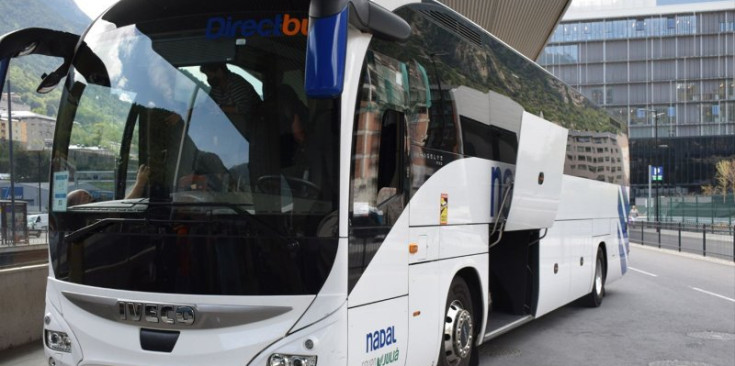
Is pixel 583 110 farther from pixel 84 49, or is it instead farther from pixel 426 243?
pixel 84 49

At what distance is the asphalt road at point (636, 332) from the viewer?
7949 mm

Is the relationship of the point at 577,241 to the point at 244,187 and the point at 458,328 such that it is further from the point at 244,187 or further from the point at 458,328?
the point at 244,187

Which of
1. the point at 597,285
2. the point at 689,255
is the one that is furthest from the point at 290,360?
the point at 689,255

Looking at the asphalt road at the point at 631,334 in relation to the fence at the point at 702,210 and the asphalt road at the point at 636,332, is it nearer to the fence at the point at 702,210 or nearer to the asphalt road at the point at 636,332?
the asphalt road at the point at 636,332

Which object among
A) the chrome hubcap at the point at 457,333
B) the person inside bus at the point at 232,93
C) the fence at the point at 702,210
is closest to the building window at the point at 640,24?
the fence at the point at 702,210

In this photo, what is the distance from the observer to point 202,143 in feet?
14.7

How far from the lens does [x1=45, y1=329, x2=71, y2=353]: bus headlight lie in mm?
4809

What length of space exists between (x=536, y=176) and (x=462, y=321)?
7.12 ft

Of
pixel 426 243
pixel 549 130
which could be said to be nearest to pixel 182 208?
pixel 426 243

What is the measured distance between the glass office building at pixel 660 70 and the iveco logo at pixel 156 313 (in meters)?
101

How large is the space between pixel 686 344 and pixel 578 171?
3.12m

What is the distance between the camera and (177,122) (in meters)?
4.57

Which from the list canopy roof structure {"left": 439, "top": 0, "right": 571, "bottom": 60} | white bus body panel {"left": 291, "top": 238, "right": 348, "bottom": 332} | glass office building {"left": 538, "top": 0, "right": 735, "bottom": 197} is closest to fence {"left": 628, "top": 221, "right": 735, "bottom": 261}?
canopy roof structure {"left": 439, "top": 0, "right": 571, "bottom": 60}

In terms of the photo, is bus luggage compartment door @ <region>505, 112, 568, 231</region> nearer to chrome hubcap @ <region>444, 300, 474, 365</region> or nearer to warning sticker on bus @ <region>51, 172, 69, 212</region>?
chrome hubcap @ <region>444, 300, 474, 365</region>
